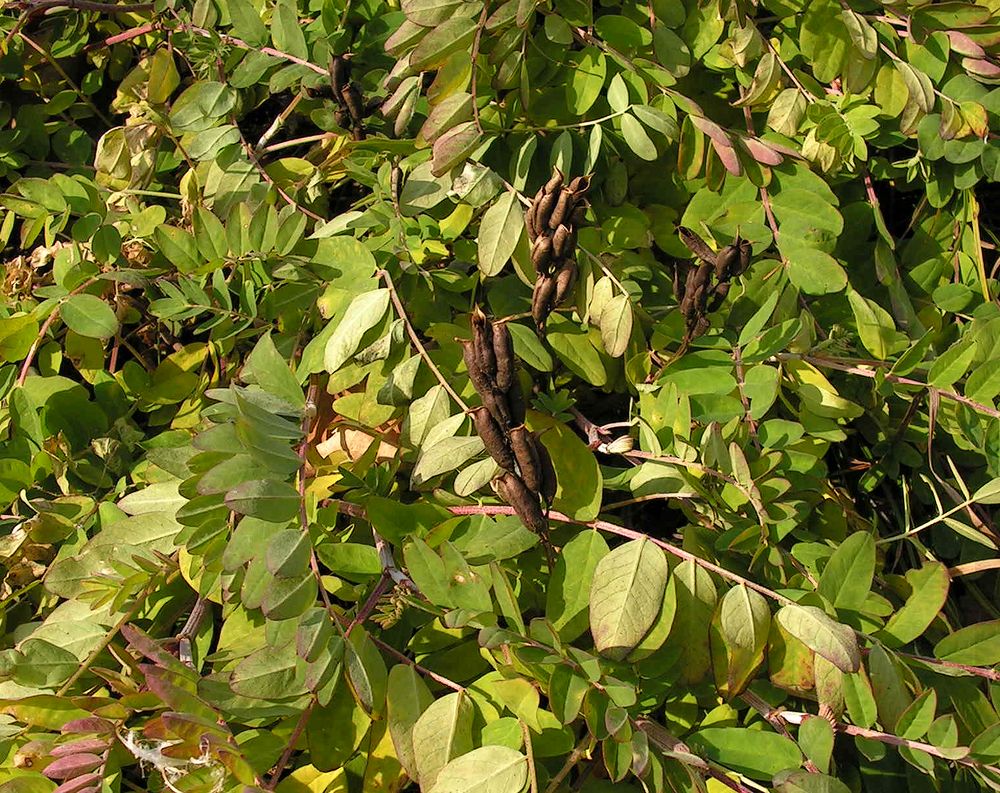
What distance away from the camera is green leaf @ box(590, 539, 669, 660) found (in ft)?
3.74

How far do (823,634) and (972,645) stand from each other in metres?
0.28

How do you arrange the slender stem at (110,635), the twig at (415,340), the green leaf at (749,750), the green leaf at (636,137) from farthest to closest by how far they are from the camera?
the green leaf at (636,137) → the twig at (415,340) → the slender stem at (110,635) → the green leaf at (749,750)

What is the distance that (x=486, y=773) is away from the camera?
1105 millimetres

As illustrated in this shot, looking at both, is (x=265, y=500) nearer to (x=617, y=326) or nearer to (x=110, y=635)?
(x=110, y=635)

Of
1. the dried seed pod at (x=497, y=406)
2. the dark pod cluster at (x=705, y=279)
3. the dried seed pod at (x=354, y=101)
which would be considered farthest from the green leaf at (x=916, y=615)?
the dried seed pod at (x=354, y=101)

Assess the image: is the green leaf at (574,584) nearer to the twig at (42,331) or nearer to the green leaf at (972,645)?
the green leaf at (972,645)

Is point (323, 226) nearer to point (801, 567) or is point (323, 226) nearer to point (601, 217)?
point (601, 217)

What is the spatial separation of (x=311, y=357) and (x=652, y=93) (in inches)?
31.3

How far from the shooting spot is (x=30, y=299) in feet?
6.09

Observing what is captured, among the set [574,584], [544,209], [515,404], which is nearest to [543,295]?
[544,209]

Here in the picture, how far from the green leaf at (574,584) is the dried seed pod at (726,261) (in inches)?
16.8

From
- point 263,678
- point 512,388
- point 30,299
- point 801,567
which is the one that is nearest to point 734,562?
point 801,567

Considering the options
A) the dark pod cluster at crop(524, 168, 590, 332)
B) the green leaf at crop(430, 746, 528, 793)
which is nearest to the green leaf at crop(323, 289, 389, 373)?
the dark pod cluster at crop(524, 168, 590, 332)

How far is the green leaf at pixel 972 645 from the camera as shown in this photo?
4.07 ft
